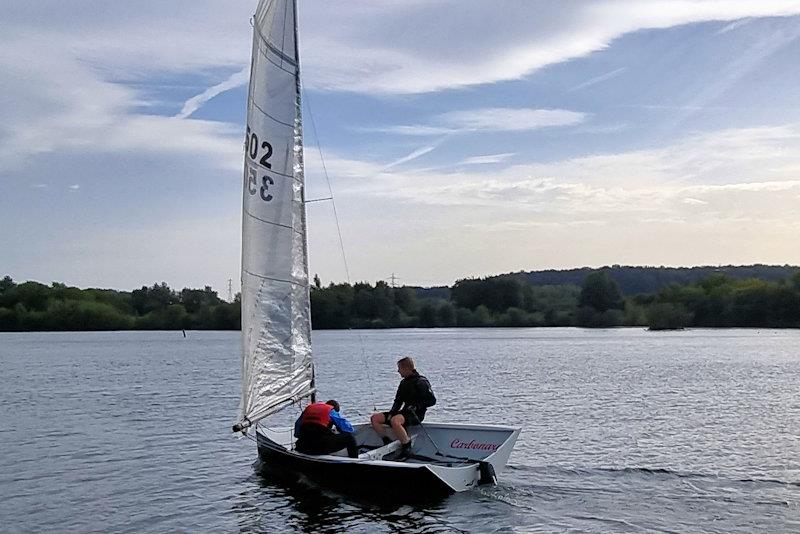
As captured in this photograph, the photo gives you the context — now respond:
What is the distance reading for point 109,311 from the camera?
14662 cm

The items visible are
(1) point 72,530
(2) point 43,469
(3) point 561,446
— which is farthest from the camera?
(3) point 561,446

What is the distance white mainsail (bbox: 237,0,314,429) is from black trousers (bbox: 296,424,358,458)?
100 cm

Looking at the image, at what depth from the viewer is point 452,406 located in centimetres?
3216

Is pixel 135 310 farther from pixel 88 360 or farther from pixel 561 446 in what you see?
pixel 561 446

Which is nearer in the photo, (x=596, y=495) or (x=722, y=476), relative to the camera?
(x=596, y=495)

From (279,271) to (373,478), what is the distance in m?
4.06

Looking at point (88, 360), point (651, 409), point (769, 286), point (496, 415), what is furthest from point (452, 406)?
point (769, 286)

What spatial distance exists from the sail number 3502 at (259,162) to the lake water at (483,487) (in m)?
5.36

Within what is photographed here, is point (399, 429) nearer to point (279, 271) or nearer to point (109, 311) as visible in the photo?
point (279, 271)

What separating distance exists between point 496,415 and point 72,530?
16.8m

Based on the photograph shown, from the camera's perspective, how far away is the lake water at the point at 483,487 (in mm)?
14492

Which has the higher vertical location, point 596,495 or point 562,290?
point 562,290

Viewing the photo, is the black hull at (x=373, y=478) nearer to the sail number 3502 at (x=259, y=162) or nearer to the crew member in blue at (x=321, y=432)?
the crew member in blue at (x=321, y=432)

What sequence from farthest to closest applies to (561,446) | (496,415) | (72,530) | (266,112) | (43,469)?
(496,415) → (561,446) → (43,469) → (266,112) → (72,530)
